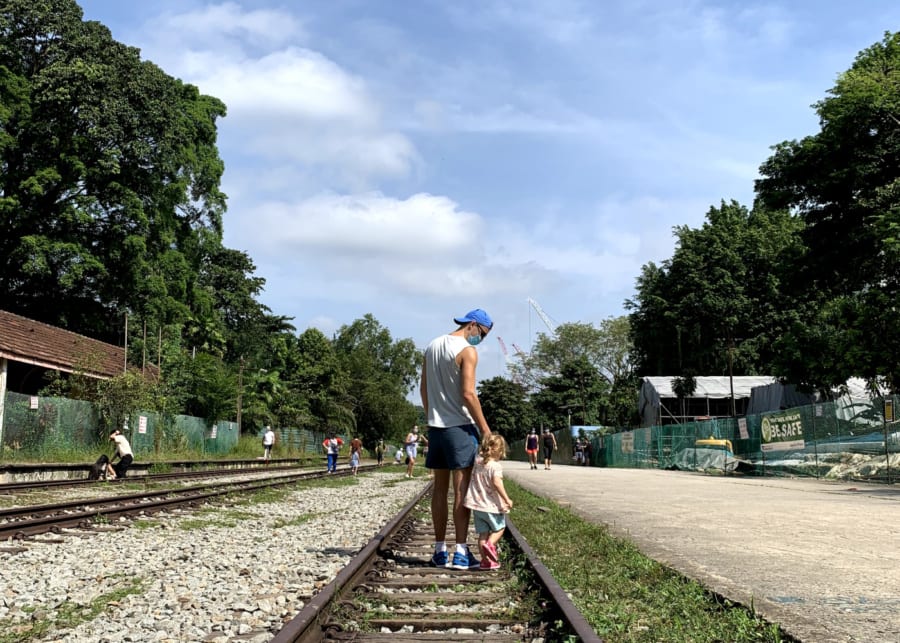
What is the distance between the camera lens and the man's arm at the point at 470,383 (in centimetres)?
589

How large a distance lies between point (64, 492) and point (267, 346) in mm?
50607

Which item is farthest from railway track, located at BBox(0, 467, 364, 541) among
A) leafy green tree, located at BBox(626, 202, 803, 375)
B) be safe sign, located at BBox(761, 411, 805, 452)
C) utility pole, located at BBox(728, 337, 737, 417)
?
leafy green tree, located at BBox(626, 202, 803, 375)

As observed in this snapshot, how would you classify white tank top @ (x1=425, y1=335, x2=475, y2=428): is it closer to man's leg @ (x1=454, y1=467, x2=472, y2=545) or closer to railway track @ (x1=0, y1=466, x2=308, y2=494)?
man's leg @ (x1=454, y1=467, x2=472, y2=545)

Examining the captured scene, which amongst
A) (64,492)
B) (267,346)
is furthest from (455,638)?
(267,346)

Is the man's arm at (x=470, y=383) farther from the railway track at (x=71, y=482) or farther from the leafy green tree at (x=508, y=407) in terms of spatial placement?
the leafy green tree at (x=508, y=407)

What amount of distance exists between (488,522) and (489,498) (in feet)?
0.59

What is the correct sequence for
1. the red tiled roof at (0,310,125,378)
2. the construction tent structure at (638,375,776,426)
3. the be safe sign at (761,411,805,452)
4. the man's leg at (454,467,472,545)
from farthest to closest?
the construction tent structure at (638,375,776,426)
the red tiled roof at (0,310,125,378)
the be safe sign at (761,411,805,452)
the man's leg at (454,467,472,545)

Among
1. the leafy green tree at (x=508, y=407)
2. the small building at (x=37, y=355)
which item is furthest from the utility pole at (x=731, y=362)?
the leafy green tree at (x=508, y=407)

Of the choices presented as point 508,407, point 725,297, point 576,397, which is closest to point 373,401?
point 576,397

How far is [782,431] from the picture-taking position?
23203 mm

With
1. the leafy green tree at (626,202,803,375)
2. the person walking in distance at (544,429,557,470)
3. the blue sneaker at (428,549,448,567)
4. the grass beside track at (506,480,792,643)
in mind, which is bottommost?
the person walking in distance at (544,429,557,470)

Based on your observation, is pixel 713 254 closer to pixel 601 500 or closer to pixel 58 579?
pixel 601 500

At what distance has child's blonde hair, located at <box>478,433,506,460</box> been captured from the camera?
19.7ft

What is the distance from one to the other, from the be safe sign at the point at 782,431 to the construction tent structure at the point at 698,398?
2608 centimetres
